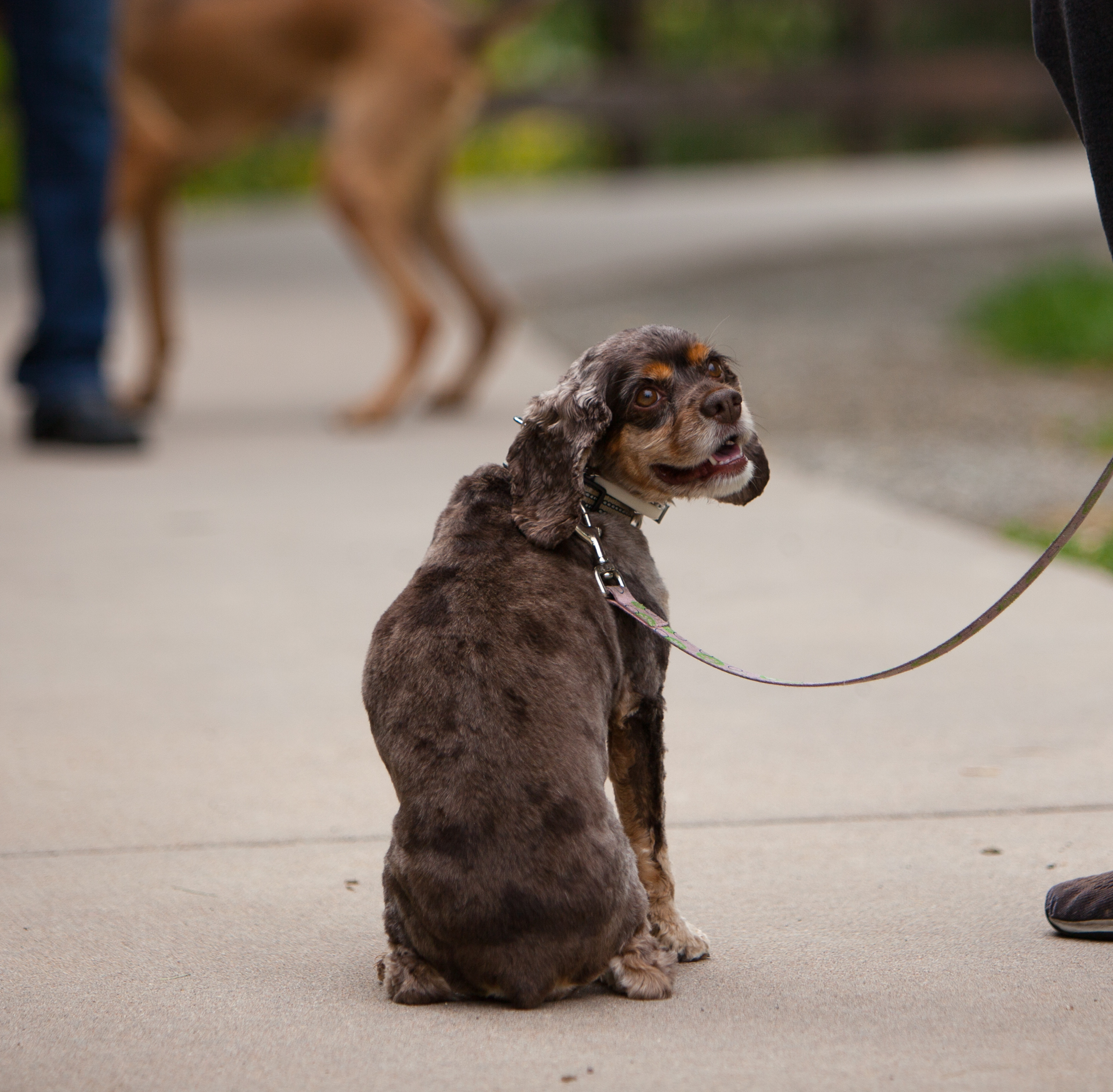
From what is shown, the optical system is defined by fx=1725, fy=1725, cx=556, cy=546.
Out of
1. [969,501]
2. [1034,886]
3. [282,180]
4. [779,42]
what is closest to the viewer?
[1034,886]

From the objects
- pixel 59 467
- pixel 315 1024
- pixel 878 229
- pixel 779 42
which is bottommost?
pixel 315 1024

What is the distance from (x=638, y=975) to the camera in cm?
239

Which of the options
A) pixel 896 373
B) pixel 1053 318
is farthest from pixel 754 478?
pixel 1053 318

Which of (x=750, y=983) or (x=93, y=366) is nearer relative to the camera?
(x=750, y=983)

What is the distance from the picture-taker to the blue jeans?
6.41m

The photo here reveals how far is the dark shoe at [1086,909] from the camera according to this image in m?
2.56

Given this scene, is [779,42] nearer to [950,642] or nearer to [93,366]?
[93,366]

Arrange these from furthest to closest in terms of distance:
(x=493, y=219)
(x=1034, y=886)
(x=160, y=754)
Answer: (x=493, y=219), (x=160, y=754), (x=1034, y=886)

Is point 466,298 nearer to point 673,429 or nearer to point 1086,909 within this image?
point 673,429

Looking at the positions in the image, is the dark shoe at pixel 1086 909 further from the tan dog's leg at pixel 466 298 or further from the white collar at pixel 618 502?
the tan dog's leg at pixel 466 298

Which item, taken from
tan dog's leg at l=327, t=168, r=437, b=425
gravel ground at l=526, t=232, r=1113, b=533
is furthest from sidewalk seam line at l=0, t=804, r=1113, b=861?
tan dog's leg at l=327, t=168, r=437, b=425

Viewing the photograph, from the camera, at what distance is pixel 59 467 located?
6543mm

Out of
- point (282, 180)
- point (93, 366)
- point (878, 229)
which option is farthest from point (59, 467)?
point (282, 180)

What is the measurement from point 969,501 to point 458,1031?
4.01m
